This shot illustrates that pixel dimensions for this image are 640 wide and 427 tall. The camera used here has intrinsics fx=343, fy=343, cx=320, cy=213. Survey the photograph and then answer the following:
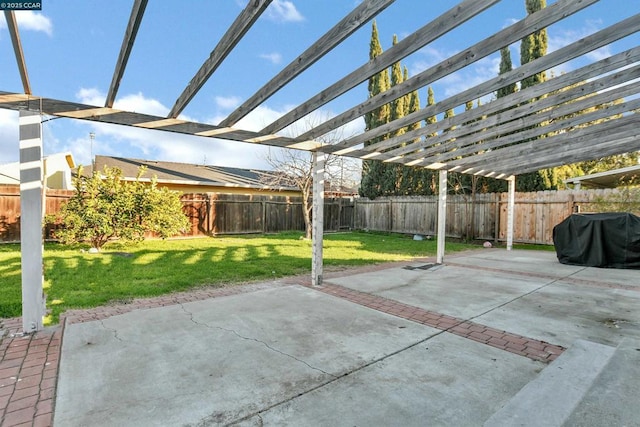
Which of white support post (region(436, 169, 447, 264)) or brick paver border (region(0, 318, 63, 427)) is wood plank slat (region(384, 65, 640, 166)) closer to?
white support post (region(436, 169, 447, 264))

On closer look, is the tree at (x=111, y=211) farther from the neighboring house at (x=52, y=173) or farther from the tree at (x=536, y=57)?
the tree at (x=536, y=57)

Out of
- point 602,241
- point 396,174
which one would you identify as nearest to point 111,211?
point 602,241

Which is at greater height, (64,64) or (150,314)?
(64,64)

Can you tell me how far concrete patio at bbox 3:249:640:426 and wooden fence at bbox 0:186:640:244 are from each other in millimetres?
6428

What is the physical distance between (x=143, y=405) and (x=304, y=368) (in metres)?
1.14

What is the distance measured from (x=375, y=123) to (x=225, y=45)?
653 inches

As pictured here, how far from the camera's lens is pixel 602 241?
7.96m

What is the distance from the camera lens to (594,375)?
2469 mm

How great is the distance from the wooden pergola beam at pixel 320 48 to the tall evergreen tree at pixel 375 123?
14.2 metres

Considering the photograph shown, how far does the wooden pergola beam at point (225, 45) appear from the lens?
98.0 inches

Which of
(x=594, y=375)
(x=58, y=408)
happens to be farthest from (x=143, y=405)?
(x=594, y=375)

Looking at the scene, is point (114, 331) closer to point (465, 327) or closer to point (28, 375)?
point (28, 375)

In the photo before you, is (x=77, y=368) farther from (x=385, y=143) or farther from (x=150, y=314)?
(x=385, y=143)

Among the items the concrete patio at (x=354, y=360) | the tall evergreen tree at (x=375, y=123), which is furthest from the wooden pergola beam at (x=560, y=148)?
the tall evergreen tree at (x=375, y=123)
